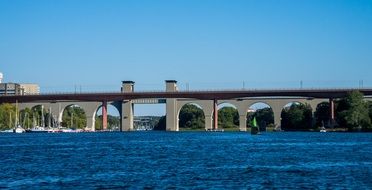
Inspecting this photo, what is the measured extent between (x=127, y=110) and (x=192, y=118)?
5604cm

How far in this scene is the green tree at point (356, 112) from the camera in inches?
4473

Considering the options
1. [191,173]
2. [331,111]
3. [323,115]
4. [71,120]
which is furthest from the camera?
[71,120]

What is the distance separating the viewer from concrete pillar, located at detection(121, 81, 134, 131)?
139m

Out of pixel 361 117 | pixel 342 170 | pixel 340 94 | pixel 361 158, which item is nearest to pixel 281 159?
pixel 361 158

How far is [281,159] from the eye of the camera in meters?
40.6

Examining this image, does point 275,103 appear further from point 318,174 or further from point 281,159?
point 318,174

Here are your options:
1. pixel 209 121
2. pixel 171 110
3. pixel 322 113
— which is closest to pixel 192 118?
pixel 209 121

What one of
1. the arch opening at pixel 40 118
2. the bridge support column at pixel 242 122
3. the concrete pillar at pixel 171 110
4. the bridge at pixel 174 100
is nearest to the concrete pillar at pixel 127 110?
the bridge at pixel 174 100

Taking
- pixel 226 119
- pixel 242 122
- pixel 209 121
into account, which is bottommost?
pixel 242 122

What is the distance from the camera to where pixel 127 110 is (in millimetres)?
140000

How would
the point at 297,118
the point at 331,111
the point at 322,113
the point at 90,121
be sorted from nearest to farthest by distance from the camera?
the point at 331,111, the point at 322,113, the point at 297,118, the point at 90,121

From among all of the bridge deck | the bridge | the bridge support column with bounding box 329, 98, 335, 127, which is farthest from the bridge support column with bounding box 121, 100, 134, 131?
the bridge support column with bounding box 329, 98, 335, 127

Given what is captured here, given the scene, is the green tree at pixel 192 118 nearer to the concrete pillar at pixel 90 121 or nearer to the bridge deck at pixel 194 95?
the concrete pillar at pixel 90 121

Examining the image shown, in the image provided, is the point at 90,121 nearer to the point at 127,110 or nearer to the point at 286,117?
the point at 127,110
